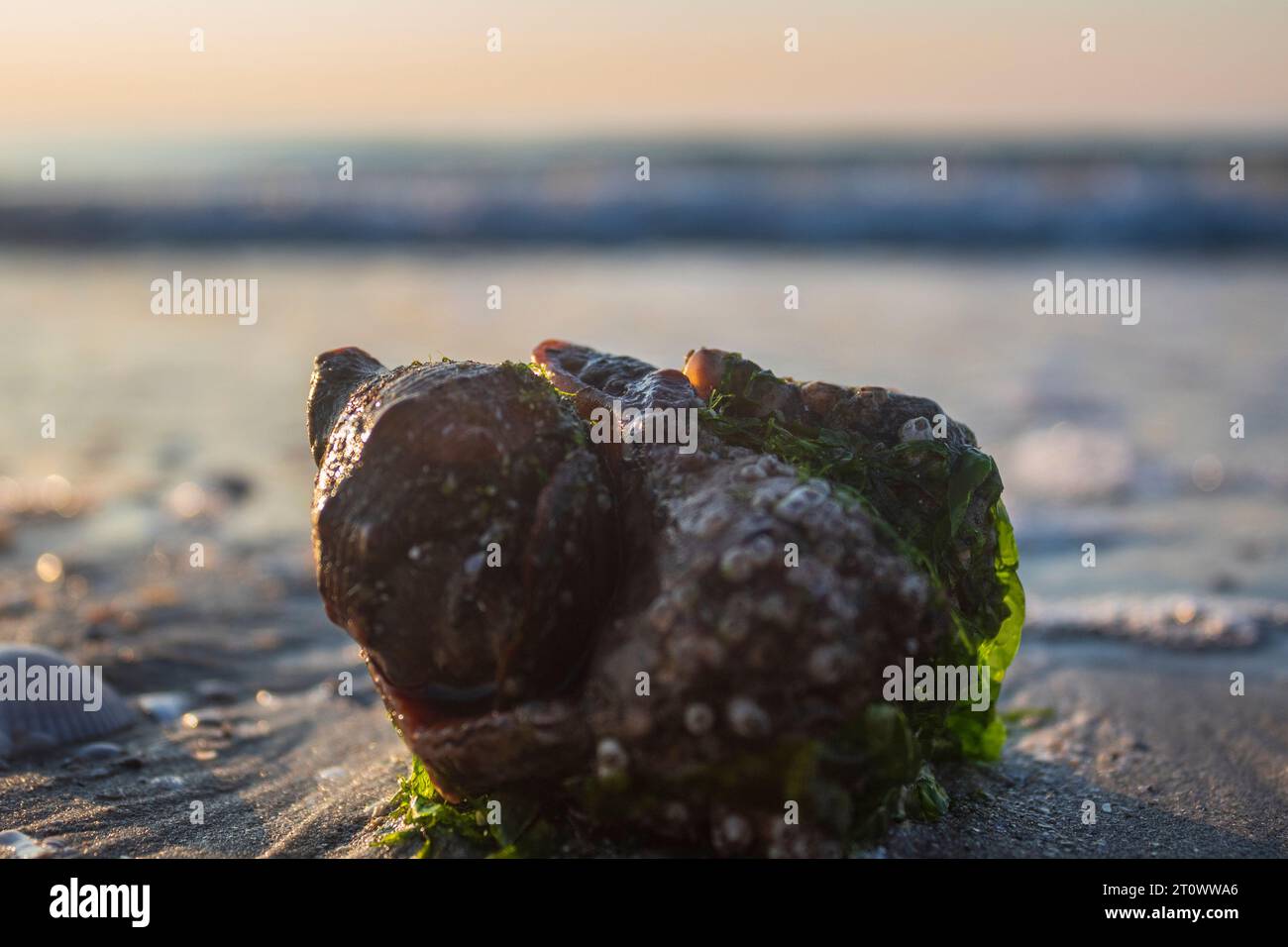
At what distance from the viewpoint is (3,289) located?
1502cm

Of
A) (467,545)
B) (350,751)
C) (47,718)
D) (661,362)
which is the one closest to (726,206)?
(661,362)

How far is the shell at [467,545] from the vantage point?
268cm

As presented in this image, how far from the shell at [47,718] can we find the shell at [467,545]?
5.64ft

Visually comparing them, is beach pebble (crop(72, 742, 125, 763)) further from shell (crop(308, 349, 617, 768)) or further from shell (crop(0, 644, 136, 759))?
shell (crop(308, 349, 617, 768))

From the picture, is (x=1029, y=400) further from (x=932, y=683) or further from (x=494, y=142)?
(x=494, y=142)

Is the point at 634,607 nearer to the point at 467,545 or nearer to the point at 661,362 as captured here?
the point at 467,545

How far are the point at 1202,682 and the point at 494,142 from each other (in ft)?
127

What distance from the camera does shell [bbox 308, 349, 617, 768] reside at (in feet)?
8.80

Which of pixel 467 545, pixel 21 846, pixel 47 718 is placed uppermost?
pixel 467 545

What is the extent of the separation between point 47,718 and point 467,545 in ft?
7.26

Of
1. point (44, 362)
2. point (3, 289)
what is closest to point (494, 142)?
point (3, 289)

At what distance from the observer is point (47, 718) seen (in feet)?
13.0

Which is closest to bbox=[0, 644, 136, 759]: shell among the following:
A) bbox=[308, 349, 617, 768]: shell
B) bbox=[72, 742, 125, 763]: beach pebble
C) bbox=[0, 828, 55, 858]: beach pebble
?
bbox=[72, 742, 125, 763]: beach pebble

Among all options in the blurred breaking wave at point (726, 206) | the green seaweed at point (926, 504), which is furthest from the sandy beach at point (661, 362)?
the blurred breaking wave at point (726, 206)
